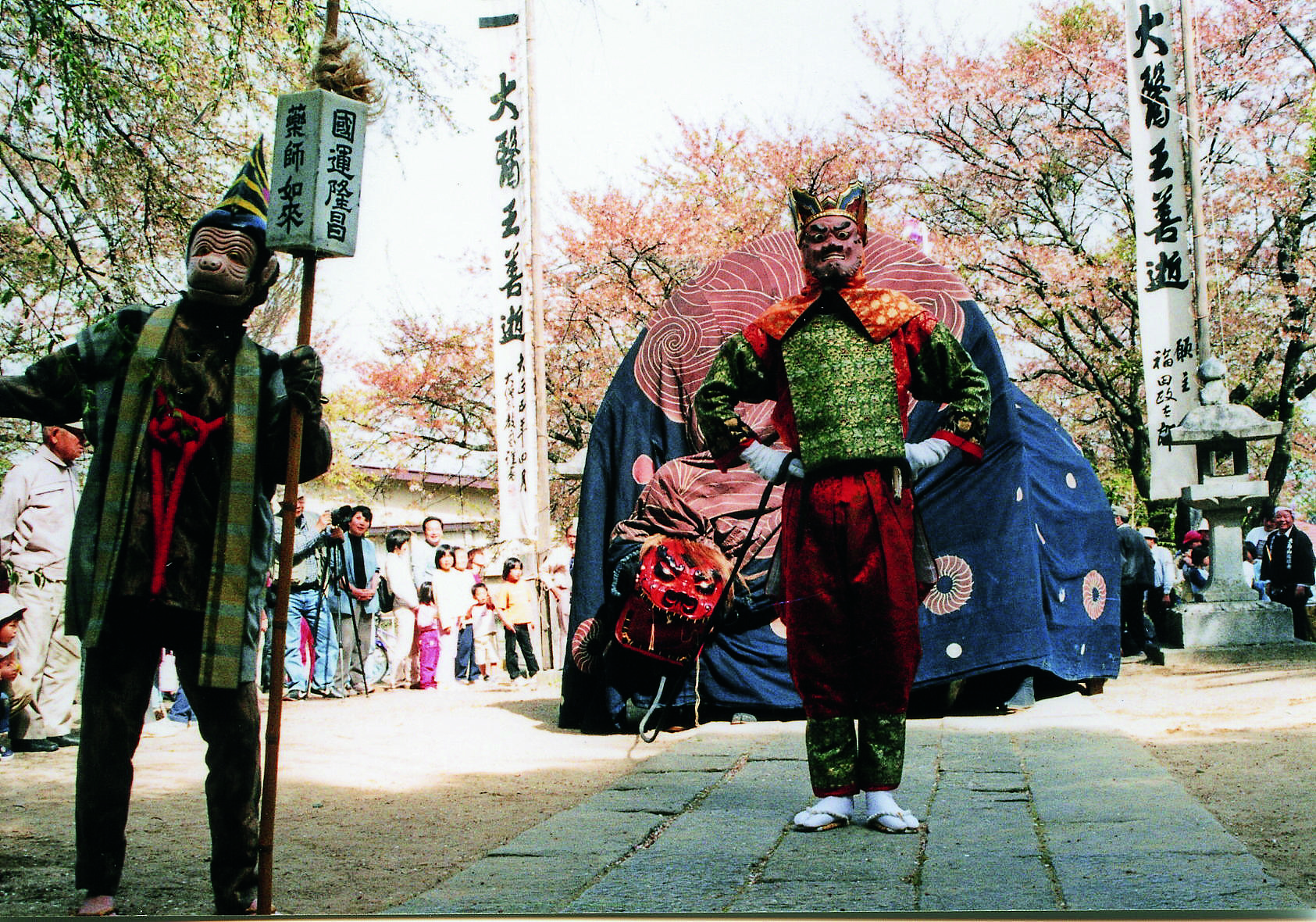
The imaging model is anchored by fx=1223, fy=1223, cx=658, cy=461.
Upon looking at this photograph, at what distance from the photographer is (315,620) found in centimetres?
873

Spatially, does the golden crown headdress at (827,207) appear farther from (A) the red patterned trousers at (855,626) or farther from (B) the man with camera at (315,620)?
(B) the man with camera at (315,620)

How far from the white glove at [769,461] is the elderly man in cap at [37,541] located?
358cm

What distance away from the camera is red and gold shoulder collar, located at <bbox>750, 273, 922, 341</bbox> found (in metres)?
3.52

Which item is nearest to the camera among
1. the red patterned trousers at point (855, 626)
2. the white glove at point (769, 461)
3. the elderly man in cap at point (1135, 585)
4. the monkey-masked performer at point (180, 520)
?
the monkey-masked performer at point (180, 520)

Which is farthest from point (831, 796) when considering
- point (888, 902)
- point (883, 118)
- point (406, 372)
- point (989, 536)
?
point (406, 372)

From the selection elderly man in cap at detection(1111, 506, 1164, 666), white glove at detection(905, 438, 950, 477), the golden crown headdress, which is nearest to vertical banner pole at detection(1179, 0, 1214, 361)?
elderly man in cap at detection(1111, 506, 1164, 666)

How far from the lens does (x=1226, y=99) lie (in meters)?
11.0

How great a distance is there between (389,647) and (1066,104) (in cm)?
756

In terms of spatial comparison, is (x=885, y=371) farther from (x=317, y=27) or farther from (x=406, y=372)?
(x=406, y=372)

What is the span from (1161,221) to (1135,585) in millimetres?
3143

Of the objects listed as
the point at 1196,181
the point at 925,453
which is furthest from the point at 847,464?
the point at 1196,181

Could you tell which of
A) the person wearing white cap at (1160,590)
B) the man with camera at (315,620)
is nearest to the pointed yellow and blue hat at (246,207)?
the man with camera at (315,620)

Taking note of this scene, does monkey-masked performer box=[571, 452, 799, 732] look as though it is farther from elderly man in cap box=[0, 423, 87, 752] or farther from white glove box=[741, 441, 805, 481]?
elderly man in cap box=[0, 423, 87, 752]

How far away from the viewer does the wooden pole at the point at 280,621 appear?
263cm
